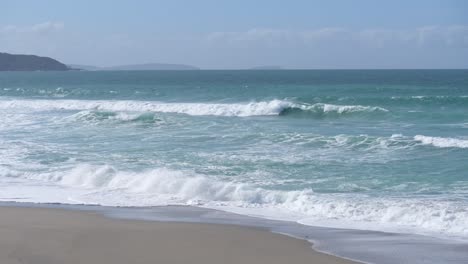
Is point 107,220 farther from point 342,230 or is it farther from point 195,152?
point 195,152

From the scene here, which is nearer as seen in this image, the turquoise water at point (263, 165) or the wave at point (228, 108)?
the turquoise water at point (263, 165)

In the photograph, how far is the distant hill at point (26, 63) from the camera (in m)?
164

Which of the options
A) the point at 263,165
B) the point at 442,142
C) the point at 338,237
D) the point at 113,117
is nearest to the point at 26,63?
the point at 113,117

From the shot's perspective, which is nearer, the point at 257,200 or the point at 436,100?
the point at 257,200

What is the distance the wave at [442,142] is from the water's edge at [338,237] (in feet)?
26.8

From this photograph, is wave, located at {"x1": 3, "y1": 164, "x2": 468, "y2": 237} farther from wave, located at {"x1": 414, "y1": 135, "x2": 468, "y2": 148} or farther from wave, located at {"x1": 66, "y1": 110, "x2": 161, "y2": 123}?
wave, located at {"x1": 66, "y1": 110, "x2": 161, "y2": 123}

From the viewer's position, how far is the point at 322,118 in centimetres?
2766

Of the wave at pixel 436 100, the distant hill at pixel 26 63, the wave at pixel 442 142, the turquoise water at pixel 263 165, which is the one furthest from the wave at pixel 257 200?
the distant hill at pixel 26 63

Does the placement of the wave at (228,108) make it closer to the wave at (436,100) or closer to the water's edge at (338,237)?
the wave at (436,100)

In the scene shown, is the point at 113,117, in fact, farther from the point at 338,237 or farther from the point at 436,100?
the point at 338,237

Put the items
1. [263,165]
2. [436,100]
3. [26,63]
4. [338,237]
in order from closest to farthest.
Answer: [338,237]
[263,165]
[436,100]
[26,63]

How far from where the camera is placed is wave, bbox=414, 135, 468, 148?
58.3 ft

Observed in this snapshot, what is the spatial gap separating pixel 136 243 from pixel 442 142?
1099 cm

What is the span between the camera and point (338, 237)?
971cm
